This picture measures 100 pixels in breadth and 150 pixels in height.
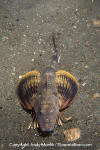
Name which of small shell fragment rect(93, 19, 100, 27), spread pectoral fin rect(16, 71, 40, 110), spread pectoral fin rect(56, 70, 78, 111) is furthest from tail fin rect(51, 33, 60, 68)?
small shell fragment rect(93, 19, 100, 27)

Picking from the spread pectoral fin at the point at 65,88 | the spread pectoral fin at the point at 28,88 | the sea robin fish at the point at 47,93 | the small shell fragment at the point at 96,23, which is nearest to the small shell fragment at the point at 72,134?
the sea robin fish at the point at 47,93

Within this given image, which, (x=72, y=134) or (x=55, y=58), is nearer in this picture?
(x=72, y=134)

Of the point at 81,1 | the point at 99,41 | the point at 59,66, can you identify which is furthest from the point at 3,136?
the point at 81,1

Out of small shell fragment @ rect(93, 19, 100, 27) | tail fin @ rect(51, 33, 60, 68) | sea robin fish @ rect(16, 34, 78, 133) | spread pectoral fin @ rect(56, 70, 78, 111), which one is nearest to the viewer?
sea robin fish @ rect(16, 34, 78, 133)

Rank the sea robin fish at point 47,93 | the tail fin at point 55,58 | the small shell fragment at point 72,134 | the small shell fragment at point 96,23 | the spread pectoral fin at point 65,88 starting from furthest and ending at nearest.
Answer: the small shell fragment at point 96,23 < the tail fin at point 55,58 < the spread pectoral fin at point 65,88 < the small shell fragment at point 72,134 < the sea robin fish at point 47,93

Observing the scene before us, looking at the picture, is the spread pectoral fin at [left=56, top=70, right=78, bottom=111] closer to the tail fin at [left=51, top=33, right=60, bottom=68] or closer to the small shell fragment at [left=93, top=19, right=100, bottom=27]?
the tail fin at [left=51, top=33, right=60, bottom=68]

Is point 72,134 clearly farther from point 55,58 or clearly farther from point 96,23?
point 96,23

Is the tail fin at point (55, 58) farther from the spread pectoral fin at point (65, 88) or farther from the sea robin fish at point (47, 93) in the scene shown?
the spread pectoral fin at point (65, 88)

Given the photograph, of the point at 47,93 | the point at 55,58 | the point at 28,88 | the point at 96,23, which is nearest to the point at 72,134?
the point at 47,93
